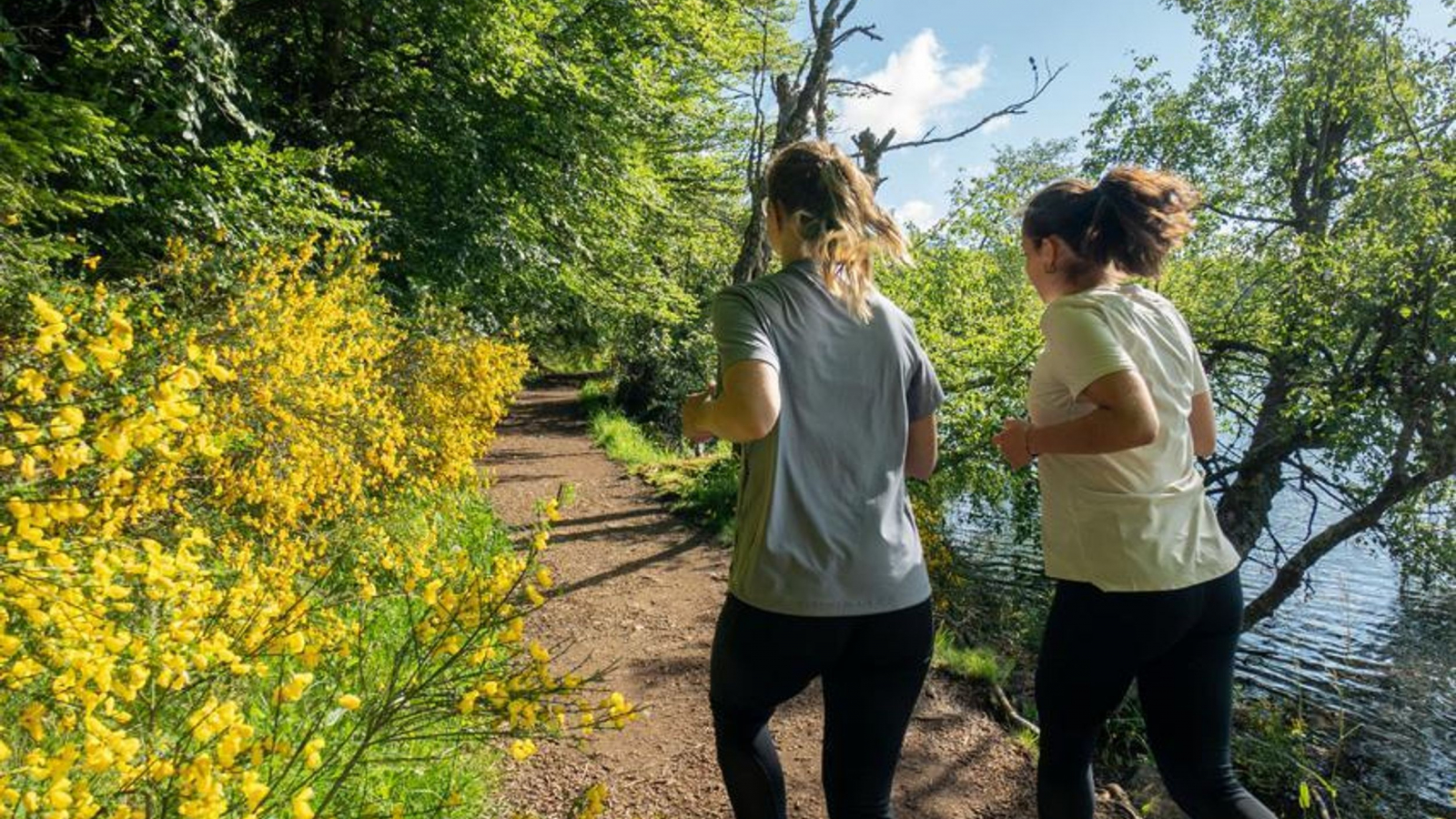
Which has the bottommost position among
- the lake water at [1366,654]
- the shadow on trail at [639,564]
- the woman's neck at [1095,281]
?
the lake water at [1366,654]

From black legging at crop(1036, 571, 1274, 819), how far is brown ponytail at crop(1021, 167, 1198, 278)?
726mm

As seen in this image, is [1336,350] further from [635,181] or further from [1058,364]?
[635,181]

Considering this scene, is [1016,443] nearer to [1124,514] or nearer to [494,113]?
[1124,514]

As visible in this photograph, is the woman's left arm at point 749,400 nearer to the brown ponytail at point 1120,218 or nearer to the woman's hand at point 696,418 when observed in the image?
the woman's hand at point 696,418

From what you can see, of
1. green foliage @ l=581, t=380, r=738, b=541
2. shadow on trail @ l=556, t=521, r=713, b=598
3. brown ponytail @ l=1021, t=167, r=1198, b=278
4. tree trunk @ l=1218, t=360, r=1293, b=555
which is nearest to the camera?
brown ponytail @ l=1021, t=167, r=1198, b=278

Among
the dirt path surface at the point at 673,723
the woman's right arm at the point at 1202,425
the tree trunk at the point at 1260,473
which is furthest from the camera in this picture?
the tree trunk at the point at 1260,473

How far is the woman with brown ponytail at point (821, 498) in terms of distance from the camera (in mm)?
1450

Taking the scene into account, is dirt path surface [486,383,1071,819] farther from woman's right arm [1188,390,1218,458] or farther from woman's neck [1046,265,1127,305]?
woman's neck [1046,265,1127,305]

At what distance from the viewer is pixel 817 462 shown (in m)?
1.48

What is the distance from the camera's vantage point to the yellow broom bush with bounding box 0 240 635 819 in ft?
4.21

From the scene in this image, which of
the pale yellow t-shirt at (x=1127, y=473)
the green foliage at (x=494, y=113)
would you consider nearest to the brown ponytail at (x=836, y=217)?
the pale yellow t-shirt at (x=1127, y=473)

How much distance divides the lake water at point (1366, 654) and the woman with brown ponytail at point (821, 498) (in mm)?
4960

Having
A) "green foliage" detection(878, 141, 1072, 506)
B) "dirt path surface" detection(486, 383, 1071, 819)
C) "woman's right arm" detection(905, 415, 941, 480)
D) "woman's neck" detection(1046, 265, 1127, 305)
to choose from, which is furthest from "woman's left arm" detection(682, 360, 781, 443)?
"green foliage" detection(878, 141, 1072, 506)

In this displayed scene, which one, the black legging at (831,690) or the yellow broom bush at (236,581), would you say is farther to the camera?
the black legging at (831,690)
